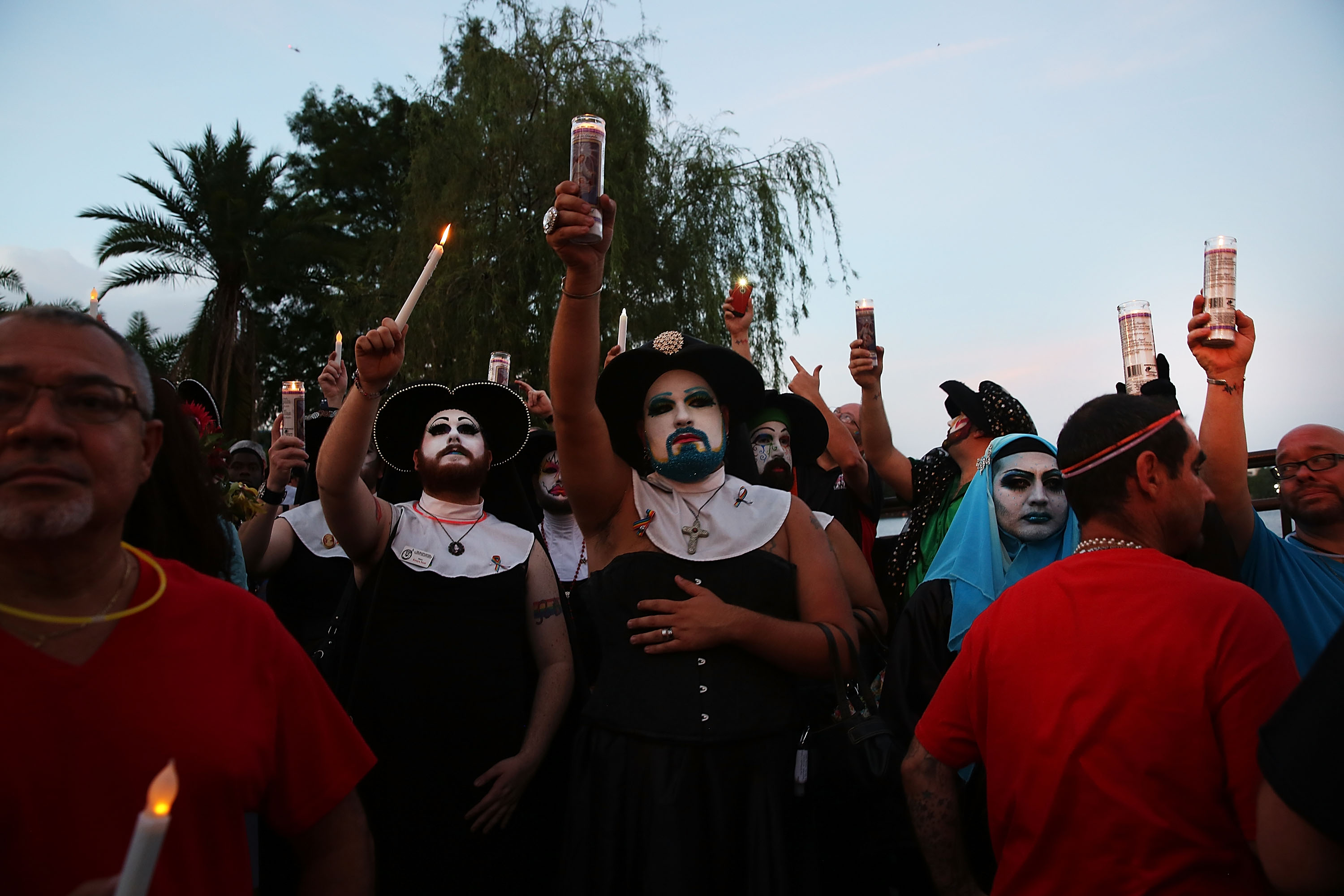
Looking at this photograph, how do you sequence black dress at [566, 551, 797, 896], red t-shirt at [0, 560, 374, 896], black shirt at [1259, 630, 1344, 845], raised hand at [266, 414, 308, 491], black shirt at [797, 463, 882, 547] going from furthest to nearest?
black shirt at [797, 463, 882, 547], raised hand at [266, 414, 308, 491], black dress at [566, 551, 797, 896], red t-shirt at [0, 560, 374, 896], black shirt at [1259, 630, 1344, 845]

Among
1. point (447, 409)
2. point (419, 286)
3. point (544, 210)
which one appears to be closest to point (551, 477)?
point (447, 409)

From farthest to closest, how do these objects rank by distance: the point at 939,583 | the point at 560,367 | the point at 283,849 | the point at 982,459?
the point at 982,459 → the point at 939,583 → the point at 283,849 → the point at 560,367

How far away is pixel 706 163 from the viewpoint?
14234mm

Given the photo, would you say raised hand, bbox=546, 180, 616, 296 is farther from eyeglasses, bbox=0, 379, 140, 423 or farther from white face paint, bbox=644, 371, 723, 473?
eyeglasses, bbox=0, 379, 140, 423

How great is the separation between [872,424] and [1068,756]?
277 centimetres

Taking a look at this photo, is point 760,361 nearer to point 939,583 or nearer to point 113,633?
point 939,583

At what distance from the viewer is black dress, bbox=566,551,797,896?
2.46 metres

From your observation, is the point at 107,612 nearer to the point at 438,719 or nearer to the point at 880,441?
the point at 438,719

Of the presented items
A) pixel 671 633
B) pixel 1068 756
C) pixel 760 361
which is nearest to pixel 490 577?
pixel 671 633

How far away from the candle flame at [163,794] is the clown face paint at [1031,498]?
9.42 feet

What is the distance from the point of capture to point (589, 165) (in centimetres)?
219

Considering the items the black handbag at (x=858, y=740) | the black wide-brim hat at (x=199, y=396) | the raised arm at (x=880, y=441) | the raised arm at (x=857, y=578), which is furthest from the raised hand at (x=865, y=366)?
the black wide-brim hat at (x=199, y=396)

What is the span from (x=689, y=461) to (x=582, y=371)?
1.99 ft

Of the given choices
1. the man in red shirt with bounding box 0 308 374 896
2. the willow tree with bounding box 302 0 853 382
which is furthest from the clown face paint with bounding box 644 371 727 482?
the willow tree with bounding box 302 0 853 382
